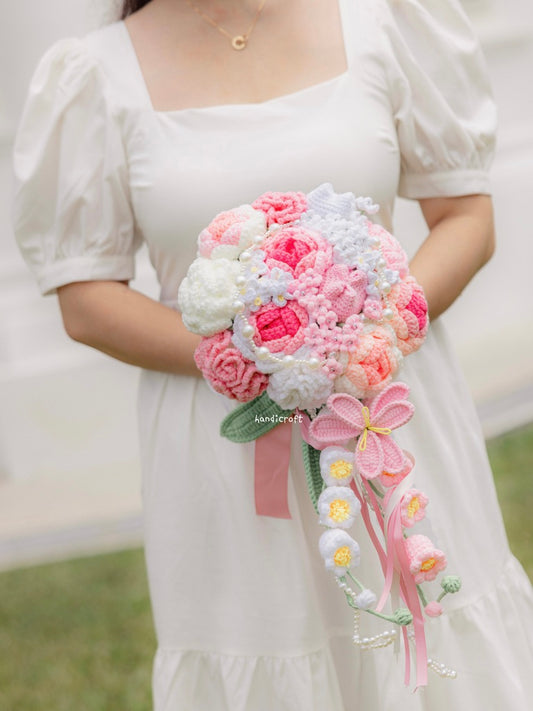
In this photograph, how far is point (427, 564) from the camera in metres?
1.40

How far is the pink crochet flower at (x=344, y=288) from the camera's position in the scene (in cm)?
137

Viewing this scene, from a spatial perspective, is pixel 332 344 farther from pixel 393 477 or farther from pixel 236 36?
pixel 236 36

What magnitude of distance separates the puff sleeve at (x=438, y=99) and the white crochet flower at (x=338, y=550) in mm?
781

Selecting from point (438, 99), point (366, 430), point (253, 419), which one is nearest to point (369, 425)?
point (366, 430)

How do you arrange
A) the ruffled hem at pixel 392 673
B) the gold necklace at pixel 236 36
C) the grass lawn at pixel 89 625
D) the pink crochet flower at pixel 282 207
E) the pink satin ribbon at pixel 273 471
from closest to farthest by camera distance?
the pink crochet flower at pixel 282 207 → the pink satin ribbon at pixel 273 471 → the ruffled hem at pixel 392 673 → the gold necklace at pixel 236 36 → the grass lawn at pixel 89 625

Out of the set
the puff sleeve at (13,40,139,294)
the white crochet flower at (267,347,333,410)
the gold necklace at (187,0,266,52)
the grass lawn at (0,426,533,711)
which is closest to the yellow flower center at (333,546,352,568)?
the white crochet flower at (267,347,333,410)

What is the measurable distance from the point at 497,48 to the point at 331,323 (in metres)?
4.43

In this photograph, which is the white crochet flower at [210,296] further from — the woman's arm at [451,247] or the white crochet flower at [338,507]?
the woman's arm at [451,247]

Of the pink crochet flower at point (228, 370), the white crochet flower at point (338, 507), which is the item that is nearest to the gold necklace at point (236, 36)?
the pink crochet flower at point (228, 370)

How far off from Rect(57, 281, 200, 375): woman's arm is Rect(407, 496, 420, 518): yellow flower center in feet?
1.64

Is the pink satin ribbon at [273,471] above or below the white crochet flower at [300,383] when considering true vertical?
below

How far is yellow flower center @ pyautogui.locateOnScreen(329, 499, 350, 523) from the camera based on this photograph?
1.37 metres

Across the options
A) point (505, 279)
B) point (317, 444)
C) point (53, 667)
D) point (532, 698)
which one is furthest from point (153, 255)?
point (505, 279)

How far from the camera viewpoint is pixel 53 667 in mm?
3355
